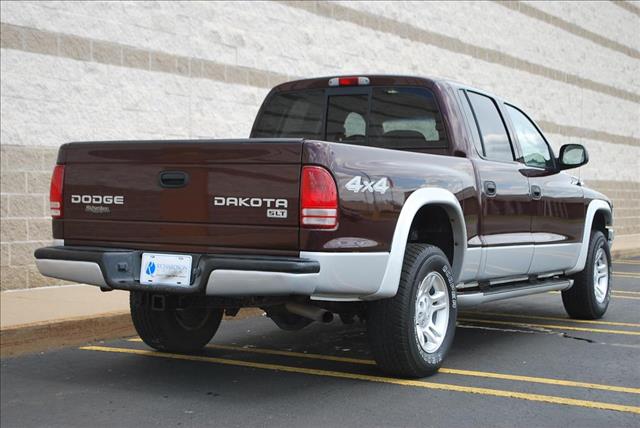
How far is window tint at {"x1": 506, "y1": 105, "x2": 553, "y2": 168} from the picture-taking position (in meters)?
7.63

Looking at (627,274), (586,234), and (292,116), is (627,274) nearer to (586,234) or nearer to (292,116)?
(586,234)

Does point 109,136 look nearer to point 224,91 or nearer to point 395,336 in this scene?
point 224,91

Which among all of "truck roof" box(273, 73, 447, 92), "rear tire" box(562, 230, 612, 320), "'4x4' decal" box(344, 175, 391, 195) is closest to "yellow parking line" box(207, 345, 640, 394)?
"'4x4' decal" box(344, 175, 391, 195)

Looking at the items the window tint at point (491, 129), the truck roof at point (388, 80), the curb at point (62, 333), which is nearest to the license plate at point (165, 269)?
the curb at point (62, 333)

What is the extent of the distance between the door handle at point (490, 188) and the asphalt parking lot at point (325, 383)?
3.95ft

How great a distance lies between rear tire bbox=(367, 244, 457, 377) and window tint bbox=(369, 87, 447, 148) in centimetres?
105

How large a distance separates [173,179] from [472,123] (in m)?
2.56

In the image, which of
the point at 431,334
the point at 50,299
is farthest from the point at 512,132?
the point at 50,299

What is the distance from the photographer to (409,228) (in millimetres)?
5613

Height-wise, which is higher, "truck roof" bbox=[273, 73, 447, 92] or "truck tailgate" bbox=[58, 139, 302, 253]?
"truck roof" bbox=[273, 73, 447, 92]

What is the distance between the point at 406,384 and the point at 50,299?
176 inches

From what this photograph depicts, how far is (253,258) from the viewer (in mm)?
5031

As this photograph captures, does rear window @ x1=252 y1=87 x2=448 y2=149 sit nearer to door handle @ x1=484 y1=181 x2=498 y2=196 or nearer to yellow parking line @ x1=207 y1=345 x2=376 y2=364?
door handle @ x1=484 y1=181 x2=498 y2=196

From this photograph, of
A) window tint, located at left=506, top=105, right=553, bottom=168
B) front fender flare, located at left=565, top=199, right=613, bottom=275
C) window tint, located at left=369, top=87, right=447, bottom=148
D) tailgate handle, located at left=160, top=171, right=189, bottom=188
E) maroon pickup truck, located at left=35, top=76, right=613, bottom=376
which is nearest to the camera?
maroon pickup truck, located at left=35, top=76, right=613, bottom=376
